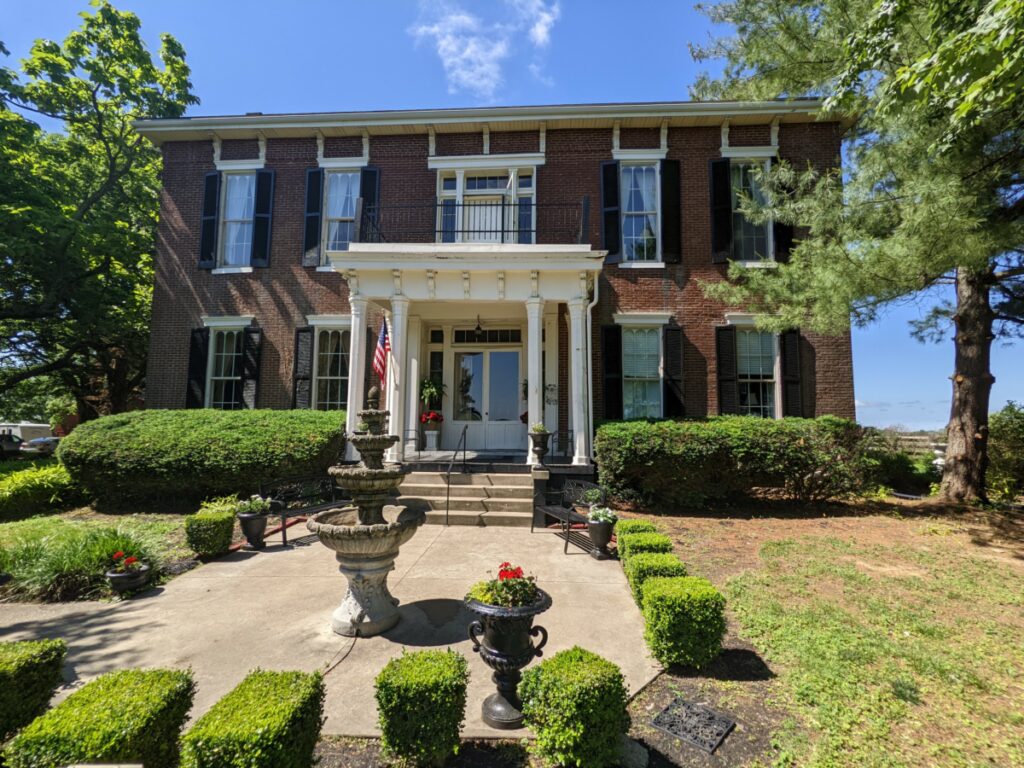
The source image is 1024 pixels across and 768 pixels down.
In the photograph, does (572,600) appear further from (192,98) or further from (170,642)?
(192,98)

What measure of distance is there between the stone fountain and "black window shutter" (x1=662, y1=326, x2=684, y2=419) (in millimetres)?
8389

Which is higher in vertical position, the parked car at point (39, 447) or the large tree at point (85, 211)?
the large tree at point (85, 211)

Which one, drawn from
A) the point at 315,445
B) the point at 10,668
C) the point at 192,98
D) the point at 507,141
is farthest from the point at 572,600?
the point at 192,98

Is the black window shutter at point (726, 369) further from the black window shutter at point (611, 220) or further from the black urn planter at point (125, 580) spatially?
the black urn planter at point (125, 580)

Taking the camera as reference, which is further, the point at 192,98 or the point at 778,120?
the point at 192,98

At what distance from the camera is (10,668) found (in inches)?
103

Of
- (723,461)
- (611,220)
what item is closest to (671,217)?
(611,220)

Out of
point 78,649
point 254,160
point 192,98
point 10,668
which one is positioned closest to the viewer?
point 10,668

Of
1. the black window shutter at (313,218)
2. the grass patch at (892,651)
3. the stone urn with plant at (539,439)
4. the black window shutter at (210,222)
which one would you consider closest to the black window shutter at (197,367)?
the black window shutter at (210,222)

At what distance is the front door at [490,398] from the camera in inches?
474

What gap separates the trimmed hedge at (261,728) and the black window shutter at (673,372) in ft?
33.7

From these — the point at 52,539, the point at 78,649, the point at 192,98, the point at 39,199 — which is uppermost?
the point at 192,98

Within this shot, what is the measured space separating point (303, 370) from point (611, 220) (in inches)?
345

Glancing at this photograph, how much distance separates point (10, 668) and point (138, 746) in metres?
1.19
